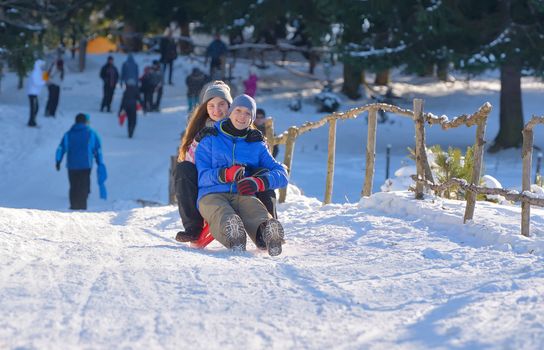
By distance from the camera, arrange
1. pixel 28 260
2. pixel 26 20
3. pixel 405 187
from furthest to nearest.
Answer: pixel 26 20
pixel 405 187
pixel 28 260

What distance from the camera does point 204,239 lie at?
8133 mm

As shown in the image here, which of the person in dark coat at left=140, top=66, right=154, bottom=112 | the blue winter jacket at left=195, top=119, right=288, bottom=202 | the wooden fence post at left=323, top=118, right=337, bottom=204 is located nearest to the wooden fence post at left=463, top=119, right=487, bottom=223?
the blue winter jacket at left=195, top=119, right=288, bottom=202

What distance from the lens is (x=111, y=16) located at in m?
34.2

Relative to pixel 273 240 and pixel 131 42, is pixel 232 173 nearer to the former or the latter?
pixel 273 240

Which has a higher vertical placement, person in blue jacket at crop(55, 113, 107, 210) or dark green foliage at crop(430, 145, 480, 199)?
dark green foliage at crop(430, 145, 480, 199)

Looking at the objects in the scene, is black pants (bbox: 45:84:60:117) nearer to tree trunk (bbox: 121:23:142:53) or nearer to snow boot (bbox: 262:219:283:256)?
tree trunk (bbox: 121:23:142:53)

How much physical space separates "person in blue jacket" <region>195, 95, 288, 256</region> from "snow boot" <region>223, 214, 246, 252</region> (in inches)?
5.1

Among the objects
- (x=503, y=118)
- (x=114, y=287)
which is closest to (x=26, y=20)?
(x=503, y=118)

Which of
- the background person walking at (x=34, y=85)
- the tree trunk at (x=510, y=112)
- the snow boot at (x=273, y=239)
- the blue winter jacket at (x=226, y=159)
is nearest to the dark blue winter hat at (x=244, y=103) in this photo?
the blue winter jacket at (x=226, y=159)

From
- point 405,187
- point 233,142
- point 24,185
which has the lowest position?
point 24,185

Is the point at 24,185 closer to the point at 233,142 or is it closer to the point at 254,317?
the point at 233,142

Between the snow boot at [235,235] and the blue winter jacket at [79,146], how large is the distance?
26.0 feet

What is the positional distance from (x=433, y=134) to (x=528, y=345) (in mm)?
24239

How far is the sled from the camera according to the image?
26.6 feet
